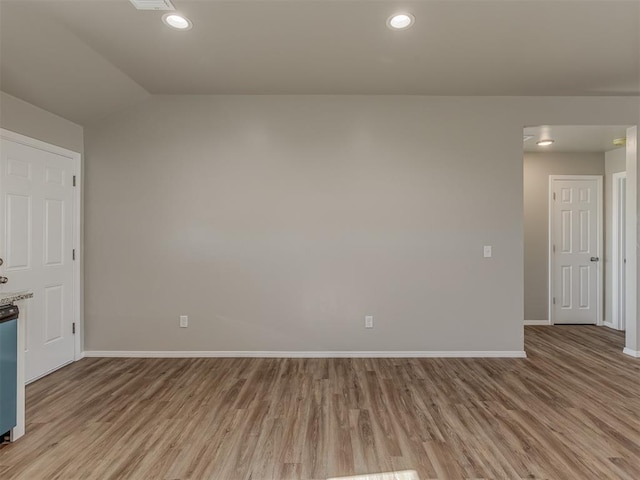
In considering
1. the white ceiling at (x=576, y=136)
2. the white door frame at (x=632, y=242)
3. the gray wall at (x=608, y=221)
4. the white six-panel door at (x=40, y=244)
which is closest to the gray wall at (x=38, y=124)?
the white six-panel door at (x=40, y=244)

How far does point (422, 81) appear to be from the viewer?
10.7 ft

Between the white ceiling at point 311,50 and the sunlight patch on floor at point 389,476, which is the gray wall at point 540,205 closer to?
the white ceiling at point 311,50

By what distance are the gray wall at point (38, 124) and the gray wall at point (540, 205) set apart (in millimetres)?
5827

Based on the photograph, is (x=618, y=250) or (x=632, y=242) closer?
(x=632, y=242)

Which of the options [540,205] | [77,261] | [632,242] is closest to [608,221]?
[540,205]

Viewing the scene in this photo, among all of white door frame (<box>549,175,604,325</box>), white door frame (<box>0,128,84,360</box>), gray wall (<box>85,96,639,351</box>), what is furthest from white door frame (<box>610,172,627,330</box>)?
white door frame (<box>0,128,84,360</box>)

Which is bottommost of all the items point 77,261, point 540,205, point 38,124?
point 77,261

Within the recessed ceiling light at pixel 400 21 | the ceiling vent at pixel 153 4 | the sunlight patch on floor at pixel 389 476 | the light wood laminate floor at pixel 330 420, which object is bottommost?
the sunlight patch on floor at pixel 389 476

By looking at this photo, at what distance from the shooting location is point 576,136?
160 inches

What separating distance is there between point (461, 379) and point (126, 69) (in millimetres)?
4192

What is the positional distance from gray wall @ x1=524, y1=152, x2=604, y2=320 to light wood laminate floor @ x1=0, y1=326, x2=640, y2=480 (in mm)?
1545

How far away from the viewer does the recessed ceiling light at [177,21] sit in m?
2.33

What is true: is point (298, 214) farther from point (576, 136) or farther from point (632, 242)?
point (632, 242)

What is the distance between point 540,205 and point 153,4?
5267mm
